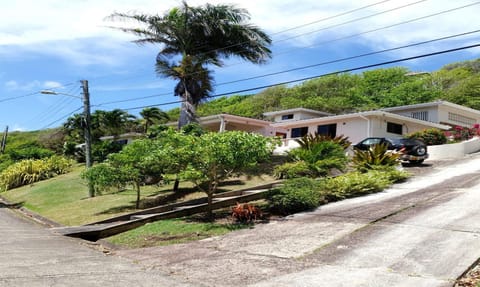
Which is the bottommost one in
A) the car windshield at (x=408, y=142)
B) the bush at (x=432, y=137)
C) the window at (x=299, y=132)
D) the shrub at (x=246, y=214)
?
the shrub at (x=246, y=214)

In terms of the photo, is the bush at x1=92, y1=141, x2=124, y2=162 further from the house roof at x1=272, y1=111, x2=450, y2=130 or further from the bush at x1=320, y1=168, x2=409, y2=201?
the bush at x1=320, y1=168, x2=409, y2=201

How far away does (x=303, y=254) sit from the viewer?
27.4 ft

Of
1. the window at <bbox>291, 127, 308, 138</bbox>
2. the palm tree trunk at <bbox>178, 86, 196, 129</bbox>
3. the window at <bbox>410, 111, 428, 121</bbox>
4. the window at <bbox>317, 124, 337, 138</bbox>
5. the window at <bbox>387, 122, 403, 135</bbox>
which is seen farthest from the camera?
the window at <bbox>291, 127, 308, 138</bbox>

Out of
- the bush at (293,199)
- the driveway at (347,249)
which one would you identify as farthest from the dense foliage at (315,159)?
the driveway at (347,249)

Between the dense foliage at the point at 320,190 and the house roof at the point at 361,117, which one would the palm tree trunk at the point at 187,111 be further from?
the dense foliage at the point at 320,190

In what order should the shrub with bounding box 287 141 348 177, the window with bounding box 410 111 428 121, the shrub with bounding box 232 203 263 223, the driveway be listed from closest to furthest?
the driveway
the shrub with bounding box 232 203 263 223
the shrub with bounding box 287 141 348 177
the window with bounding box 410 111 428 121

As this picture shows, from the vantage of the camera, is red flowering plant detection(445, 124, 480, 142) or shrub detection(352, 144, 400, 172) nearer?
shrub detection(352, 144, 400, 172)

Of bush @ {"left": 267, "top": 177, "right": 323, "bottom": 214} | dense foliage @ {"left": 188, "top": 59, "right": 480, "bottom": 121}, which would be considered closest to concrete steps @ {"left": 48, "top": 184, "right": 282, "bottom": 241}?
bush @ {"left": 267, "top": 177, "right": 323, "bottom": 214}

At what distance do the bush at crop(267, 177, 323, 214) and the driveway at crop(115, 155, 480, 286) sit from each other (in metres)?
0.44

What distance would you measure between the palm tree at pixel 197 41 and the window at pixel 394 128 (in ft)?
33.9

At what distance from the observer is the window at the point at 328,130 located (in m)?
32.3

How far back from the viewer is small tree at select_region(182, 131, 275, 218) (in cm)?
1228

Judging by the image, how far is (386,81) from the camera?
202 feet

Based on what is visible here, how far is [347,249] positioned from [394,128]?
2468 cm
